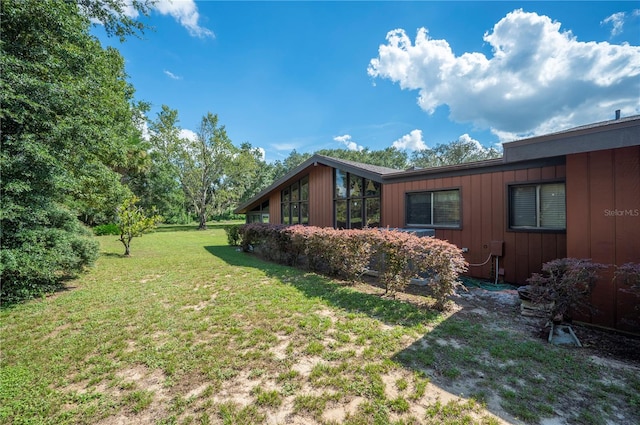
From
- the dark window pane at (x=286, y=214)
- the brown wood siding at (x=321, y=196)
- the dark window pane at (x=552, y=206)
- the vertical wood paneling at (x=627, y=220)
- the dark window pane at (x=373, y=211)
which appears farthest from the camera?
the dark window pane at (x=286, y=214)

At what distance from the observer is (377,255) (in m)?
5.50

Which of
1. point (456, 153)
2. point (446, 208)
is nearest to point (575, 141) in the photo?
point (446, 208)

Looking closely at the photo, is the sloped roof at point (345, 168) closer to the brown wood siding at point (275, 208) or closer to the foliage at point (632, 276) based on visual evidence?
the brown wood siding at point (275, 208)

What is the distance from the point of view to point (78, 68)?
5.71 metres

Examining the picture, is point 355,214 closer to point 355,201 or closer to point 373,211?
point 355,201

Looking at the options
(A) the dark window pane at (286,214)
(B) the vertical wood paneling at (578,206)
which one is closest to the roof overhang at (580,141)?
(B) the vertical wood paneling at (578,206)

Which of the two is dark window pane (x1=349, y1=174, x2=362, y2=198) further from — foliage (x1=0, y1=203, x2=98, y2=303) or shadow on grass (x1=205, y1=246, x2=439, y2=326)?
foliage (x1=0, y1=203, x2=98, y2=303)

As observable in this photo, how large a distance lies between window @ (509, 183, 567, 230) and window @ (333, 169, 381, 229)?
3.75 meters

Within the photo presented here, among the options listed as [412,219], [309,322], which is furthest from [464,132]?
[309,322]

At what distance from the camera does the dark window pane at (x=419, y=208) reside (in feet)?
24.3

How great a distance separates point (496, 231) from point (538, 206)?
0.97 meters

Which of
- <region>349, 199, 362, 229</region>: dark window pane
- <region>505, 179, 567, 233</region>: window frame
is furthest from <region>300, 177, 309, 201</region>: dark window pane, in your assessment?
<region>505, 179, 567, 233</region>: window frame

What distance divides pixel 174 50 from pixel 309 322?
43.4ft

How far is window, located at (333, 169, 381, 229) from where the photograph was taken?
8820 mm
